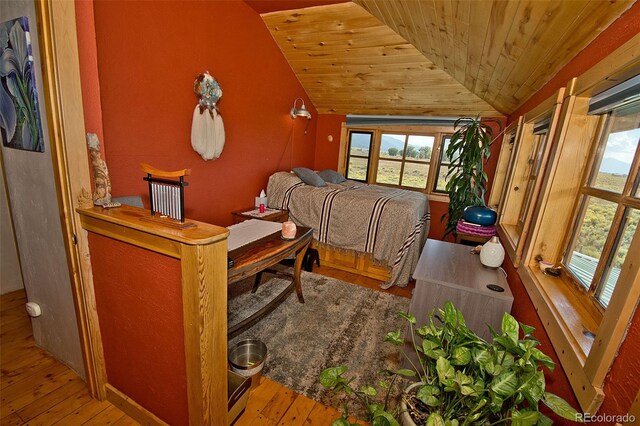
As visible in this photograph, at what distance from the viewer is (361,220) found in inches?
120

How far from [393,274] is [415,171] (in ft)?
7.13

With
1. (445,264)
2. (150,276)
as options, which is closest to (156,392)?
(150,276)

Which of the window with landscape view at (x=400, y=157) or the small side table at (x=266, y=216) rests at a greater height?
the window with landscape view at (x=400, y=157)

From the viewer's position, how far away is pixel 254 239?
193cm

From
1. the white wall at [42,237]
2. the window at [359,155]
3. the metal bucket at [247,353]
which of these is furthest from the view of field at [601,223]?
the window at [359,155]

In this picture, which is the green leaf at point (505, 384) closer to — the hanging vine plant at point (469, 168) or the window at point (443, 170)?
the hanging vine plant at point (469, 168)

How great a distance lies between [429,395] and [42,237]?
6.29 feet

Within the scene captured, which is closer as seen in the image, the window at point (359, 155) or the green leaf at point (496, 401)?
the green leaf at point (496, 401)

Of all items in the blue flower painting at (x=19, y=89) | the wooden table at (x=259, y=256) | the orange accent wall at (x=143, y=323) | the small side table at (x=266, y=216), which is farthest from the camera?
the small side table at (x=266, y=216)

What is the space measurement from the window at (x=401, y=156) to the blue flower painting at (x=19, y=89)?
4.03m

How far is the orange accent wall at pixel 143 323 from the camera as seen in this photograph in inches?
42.5

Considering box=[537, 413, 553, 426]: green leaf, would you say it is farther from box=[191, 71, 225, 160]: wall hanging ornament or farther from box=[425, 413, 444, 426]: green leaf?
box=[191, 71, 225, 160]: wall hanging ornament

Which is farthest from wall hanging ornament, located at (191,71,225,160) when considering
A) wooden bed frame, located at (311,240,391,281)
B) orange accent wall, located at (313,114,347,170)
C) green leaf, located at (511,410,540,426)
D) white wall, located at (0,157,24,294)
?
green leaf, located at (511,410,540,426)

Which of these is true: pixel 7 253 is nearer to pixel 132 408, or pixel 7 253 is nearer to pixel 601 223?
pixel 132 408
